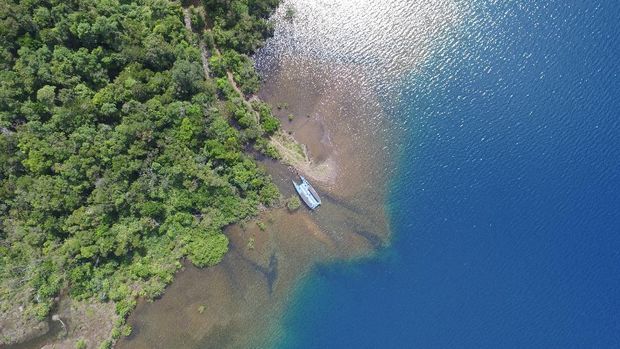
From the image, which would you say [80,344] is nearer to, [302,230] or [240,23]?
[302,230]

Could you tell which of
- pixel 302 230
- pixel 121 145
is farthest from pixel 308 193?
pixel 121 145

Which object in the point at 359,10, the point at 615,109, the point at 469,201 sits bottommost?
the point at 469,201

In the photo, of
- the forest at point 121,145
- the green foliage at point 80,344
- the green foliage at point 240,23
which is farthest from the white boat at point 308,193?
the green foliage at point 80,344

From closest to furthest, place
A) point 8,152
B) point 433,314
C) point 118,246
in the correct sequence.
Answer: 1. point 8,152
2. point 118,246
3. point 433,314

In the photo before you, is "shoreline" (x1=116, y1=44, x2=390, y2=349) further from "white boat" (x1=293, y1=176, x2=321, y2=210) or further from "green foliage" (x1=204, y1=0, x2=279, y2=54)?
"green foliage" (x1=204, y1=0, x2=279, y2=54)

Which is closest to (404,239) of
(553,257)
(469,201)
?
(469,201)

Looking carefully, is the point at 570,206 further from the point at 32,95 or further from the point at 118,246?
the point at 32,95
